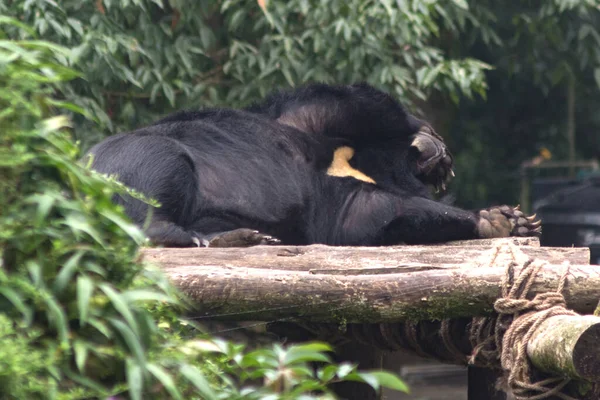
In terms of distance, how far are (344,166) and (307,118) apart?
0.92ft

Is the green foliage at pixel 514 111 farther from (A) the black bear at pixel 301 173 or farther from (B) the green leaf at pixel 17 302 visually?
(B) the green leaf at pixel 17 302

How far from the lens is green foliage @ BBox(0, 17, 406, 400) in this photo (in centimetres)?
149

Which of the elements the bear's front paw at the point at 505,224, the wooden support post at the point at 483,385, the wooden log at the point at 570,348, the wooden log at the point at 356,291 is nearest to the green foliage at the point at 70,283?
the wooden log at the point at 570,348

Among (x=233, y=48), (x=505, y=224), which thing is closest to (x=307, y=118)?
(x=505, y=224)

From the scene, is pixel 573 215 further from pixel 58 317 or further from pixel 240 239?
pixel 58 317

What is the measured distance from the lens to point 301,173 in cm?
437

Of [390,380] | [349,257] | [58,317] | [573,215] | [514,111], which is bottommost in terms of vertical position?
[573,215]

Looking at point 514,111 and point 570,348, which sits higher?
point 570,348

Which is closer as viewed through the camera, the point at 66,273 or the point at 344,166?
the point at 66,273

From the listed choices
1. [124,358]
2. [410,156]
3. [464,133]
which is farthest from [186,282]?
[464,133]

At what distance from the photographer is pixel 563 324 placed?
8.11 feet

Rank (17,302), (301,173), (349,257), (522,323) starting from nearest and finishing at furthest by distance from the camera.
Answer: (17,302)
(522,323)
(349,257)
(301,173)

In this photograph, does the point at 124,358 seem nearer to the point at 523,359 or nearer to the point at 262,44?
the point at 523,359

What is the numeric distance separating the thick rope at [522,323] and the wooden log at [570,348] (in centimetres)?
5
